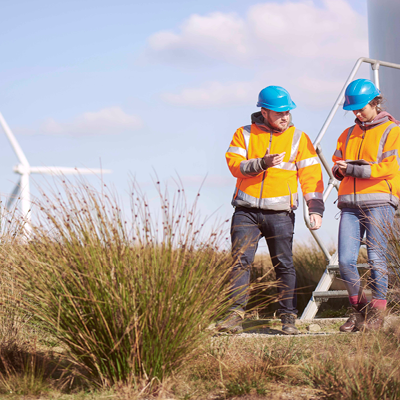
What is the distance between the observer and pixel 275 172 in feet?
12.9

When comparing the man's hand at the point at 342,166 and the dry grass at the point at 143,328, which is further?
the man's hand at the point at 342,166

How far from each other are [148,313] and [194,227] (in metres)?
0.54

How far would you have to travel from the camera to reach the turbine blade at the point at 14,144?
1090 cm

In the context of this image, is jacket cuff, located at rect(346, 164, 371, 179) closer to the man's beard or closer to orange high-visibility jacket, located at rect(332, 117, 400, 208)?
orange high-visibility jacket, located at rect(332, 117, 400, 208)

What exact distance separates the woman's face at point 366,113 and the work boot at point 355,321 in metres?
1.42

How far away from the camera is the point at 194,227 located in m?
2.68

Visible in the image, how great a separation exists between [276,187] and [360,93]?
94 cm

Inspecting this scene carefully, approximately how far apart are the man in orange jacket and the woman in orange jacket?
0.26 m

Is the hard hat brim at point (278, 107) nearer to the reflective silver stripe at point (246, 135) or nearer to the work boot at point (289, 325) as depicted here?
the reflective silver stripe at point (246, 135)

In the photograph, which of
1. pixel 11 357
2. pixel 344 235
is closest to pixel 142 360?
pixel 11 357

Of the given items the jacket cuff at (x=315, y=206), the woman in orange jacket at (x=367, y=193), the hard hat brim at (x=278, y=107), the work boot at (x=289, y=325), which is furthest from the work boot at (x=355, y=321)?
the hard hat brim at (x=278, y=107)

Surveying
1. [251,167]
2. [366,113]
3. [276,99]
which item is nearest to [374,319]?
[251,167]

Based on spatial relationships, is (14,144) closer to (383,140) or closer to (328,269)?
(328,269)

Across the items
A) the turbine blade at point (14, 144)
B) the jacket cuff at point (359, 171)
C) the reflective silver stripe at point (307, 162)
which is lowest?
the jacket cuff at point (359, 171)
